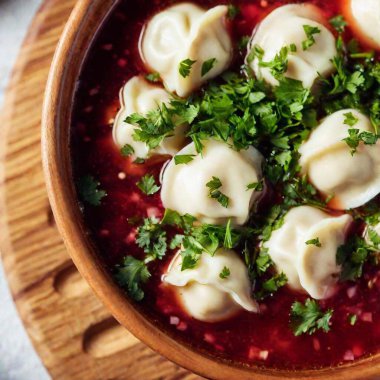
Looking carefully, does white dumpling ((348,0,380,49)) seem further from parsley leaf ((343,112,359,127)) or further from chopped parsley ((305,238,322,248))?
chopped parsley ((305,238,322,248))

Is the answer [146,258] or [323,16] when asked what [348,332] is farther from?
[323,16]

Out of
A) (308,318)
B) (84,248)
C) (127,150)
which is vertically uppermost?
(127,150)

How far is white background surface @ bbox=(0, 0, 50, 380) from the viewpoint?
346cm

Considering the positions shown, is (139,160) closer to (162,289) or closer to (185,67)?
(185,67)

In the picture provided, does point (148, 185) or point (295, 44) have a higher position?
point (295, 44)

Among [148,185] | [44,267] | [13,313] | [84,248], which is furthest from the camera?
[13,313]

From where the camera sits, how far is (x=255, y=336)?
9.52 feet

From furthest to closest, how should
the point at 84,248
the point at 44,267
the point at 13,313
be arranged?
the point at 13,313 < the point at 44,267 < the point at 84,248

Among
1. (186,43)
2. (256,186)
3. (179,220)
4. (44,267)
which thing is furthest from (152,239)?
(186,43)

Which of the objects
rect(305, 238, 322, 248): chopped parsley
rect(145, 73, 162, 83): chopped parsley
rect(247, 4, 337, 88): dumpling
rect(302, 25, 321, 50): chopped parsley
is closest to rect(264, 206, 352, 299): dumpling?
rect(305, 238, 322, 248): chopped parsley

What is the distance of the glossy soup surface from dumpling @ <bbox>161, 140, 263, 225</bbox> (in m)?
0.08

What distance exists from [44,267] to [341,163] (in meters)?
1.22

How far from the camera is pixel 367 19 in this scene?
292 cm

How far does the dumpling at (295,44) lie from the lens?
2.89 metres
